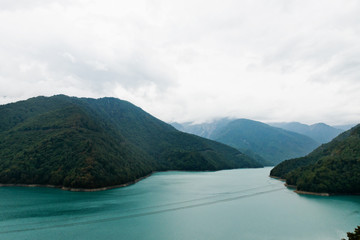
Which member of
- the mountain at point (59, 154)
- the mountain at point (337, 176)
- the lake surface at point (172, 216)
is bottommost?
the lake surface at point (172, 216)

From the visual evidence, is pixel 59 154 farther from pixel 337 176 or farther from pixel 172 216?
pixel 337 176

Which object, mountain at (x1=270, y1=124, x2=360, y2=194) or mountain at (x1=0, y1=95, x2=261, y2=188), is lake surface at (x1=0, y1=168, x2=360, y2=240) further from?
mountain at (x1=0, y1=95, x2=261, y2=188)

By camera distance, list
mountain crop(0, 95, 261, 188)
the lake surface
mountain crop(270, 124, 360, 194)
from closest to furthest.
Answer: the lake surface, mountain crop(270, 124, 360, 194), mountain crop(0, 95, 261, 188)

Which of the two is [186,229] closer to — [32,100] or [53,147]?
[53,147]

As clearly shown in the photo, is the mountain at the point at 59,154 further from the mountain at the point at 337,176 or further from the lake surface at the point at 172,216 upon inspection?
the mountain at the point at 337,176

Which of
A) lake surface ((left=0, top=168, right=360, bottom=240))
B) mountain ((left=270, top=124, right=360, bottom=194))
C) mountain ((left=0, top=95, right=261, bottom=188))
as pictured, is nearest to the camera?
lake surface ((left=0, top=168, right=360, bottom=240))

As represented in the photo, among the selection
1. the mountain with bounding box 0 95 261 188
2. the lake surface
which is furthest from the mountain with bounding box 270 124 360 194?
the mountain with bounding box 0 95 261 188

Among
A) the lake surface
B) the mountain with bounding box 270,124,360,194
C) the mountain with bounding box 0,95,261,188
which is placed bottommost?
the lake surface

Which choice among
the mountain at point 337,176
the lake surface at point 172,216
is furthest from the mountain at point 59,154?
the mountain at point 337,176
